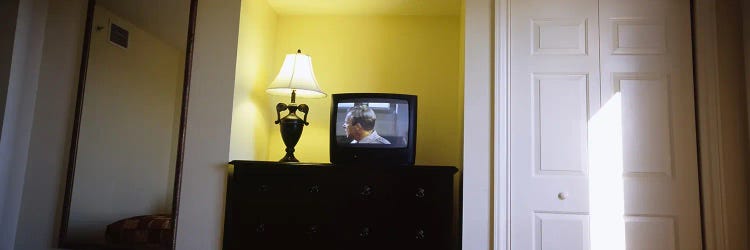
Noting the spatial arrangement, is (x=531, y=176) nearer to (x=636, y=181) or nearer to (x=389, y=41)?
(x=636, y=181)

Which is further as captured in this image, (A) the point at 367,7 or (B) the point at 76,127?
(A) the point at 367,7

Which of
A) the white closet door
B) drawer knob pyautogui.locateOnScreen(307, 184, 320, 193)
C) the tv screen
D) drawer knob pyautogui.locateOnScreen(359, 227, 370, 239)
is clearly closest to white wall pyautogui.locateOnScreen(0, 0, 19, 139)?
drawer knob pyautogui.locateOnScreen(307, 184, 320, 193)

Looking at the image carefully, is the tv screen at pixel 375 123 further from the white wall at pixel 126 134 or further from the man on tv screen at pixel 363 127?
the white wall at pixel 126 134

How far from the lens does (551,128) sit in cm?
183

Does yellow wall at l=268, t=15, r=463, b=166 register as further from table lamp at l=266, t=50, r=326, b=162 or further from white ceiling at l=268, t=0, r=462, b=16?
table lamp at l=266, t=50, r=326, b=162

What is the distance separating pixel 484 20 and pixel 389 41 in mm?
751

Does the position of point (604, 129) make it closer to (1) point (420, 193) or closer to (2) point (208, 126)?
(1) point (420, 193)

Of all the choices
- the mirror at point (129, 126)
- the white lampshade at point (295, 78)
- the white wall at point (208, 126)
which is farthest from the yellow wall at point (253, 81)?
A: the mirror at point (129, 126)

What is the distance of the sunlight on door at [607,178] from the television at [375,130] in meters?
0.80

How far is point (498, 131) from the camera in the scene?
184 cm

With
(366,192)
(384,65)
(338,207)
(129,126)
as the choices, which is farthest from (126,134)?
(384,65)

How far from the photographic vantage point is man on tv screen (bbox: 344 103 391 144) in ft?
6.35

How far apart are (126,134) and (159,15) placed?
65 cm

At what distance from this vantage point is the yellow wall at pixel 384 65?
8.02ft
